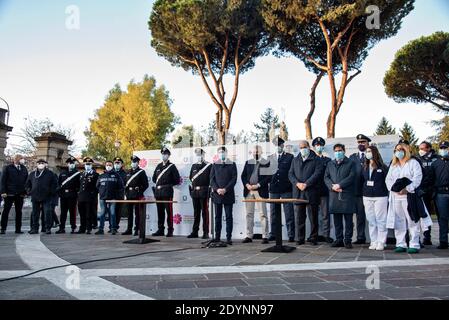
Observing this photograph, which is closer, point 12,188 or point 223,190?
point 223,190

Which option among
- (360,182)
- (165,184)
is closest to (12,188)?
(165,184)

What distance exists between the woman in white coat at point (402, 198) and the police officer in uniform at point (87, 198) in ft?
23.1

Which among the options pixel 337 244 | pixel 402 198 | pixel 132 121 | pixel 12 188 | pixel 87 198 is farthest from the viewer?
pixel 132 121

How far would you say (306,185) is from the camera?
659 cm

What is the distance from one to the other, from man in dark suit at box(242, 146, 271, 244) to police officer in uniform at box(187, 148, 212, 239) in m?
1.20

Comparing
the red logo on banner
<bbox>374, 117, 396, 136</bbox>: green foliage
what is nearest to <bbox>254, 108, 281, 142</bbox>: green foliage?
<bbox>374, 117, 396, 136</bbox>: green foliage

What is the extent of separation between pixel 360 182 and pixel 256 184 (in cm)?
199

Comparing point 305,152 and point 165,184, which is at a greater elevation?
point 305,152

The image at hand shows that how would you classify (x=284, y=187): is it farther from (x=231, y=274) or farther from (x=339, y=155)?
(x=231, y=274)

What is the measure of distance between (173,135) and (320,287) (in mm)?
37277

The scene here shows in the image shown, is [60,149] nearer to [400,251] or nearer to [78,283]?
[78,283]

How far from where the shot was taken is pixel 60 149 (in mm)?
13289

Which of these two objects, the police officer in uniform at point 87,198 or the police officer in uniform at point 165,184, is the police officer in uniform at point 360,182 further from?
the police officer in uniform at point 87,198
